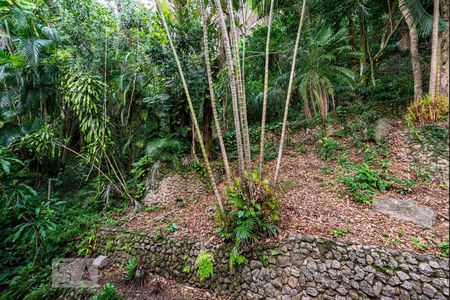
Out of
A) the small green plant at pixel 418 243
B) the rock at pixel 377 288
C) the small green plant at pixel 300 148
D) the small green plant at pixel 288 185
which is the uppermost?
the small green plant at pixel 300 148

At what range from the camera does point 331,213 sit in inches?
121

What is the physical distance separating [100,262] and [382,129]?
22.7 feet

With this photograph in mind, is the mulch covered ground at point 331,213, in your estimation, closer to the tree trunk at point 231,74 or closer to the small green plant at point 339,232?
the small green plant at point 339,232

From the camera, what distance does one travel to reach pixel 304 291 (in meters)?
2.43

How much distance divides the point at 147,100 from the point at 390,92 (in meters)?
6.99

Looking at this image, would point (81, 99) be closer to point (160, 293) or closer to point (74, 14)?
point (74, 14)

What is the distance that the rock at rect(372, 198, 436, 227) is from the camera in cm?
272

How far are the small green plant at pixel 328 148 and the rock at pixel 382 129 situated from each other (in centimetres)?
86

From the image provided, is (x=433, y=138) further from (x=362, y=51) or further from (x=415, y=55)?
(x=362, y=51)

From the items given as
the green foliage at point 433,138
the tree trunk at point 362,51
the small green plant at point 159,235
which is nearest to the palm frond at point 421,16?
the tree trunk at point 362,51

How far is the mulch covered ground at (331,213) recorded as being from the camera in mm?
2518

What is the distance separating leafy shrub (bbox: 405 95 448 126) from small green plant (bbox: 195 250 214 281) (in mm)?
5272

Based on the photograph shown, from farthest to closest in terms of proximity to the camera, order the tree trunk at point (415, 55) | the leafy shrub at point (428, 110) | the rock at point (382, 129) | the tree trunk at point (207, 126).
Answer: the tree trunk at point (207, 126) → the rock at point (382, 129) → the tree trunk at point (415, 55) → the leafy shrub at point (428, 110)

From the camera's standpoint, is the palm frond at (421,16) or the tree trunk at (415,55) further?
the tree trunk at (415,55)
